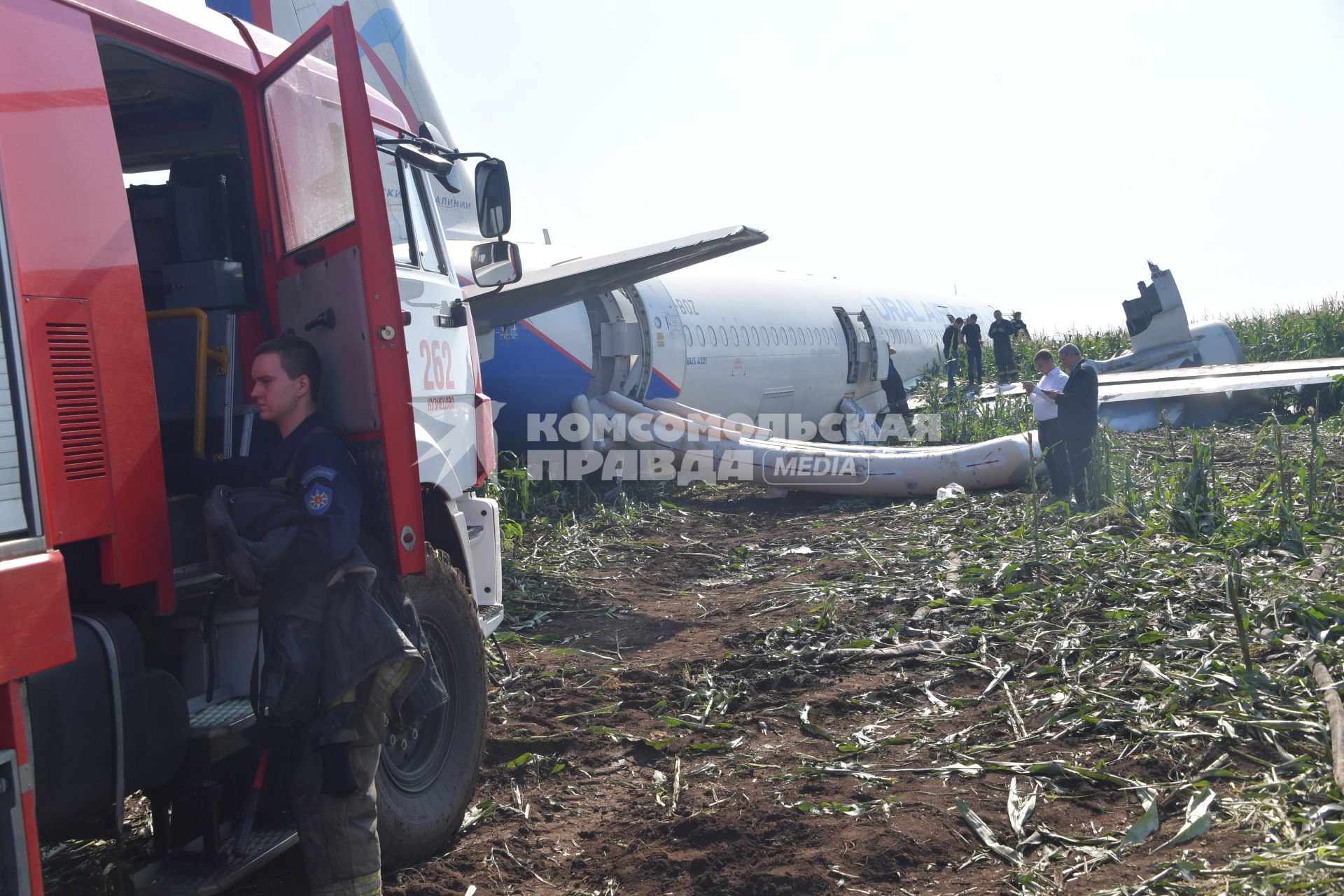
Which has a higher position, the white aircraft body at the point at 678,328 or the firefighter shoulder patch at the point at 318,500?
the white aircraft body at the point at 678,328

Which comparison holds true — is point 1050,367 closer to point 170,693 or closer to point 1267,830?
point 1267,830

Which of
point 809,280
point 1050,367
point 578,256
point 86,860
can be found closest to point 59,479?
point 86,860

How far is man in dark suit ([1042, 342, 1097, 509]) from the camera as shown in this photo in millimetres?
10117

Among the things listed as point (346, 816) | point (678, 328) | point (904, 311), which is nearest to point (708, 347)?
point (678, 328)

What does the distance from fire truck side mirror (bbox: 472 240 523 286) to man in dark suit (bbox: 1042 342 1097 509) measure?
6.59 metres

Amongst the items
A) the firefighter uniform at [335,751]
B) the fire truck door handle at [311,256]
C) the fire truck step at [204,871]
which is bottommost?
the fire truck step at [204,871]

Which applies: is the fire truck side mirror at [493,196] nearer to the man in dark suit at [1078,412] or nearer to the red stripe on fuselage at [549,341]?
the red stripe on fuselage at [549,341]

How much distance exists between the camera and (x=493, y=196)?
5172 millimetres

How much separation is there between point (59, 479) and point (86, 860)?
201cm

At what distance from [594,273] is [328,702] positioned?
8216 mm

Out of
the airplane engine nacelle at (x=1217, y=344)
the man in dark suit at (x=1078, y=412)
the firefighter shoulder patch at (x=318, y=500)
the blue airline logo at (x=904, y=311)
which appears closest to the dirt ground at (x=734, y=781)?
the firefighter shoulder patch at (x=318, y=500)

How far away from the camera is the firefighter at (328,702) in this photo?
3.03m

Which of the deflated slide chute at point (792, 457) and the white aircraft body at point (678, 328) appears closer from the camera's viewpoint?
the white aircraft body at point (678, 328)

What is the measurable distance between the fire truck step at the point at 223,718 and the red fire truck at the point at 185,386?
A: 12 mm
